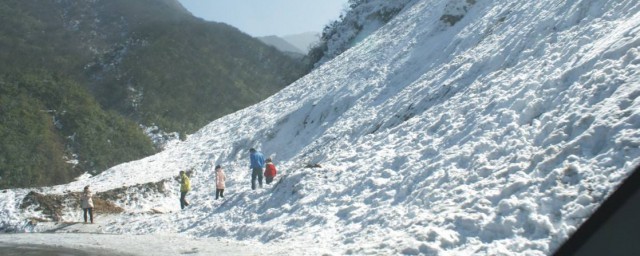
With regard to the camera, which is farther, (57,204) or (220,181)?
(57,204)

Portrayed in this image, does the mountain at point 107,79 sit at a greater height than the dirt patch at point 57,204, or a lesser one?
greater

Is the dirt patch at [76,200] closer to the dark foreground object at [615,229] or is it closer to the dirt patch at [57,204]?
the dirt patch at [57,204]

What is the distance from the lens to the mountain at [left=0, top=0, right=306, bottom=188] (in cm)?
3034

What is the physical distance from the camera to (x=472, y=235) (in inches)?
311

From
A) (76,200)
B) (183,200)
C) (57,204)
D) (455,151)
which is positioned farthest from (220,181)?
(455,151)

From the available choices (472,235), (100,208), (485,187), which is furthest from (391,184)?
(100,208)

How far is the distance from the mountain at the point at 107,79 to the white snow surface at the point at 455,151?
8.83 m

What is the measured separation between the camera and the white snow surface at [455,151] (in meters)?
7.77

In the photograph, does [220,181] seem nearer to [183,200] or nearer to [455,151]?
[183,200]

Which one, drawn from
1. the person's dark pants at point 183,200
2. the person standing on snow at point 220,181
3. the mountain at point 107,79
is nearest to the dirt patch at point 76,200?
the person's dark pants at point 183,200

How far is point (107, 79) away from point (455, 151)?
4571 centimetres

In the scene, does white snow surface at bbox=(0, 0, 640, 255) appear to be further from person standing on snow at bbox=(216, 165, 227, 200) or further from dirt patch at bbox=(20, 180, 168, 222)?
person standing on snow at bbox=(216, 165, 227, 200)

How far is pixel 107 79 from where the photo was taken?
1959 inches

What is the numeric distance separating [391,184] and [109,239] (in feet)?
26.5
